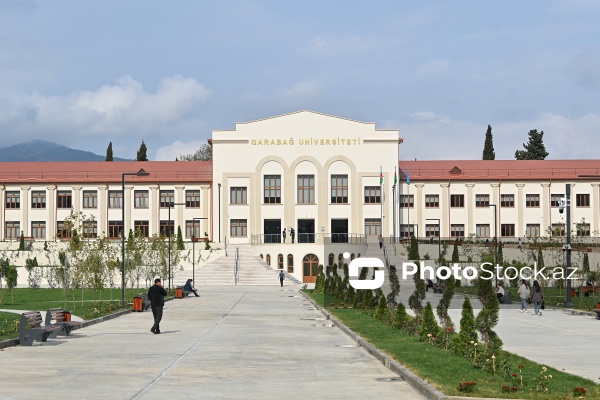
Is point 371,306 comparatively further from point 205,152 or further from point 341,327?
point 205,152

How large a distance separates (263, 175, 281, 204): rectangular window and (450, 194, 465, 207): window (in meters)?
18.8

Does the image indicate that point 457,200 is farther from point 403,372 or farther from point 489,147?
point 403,372

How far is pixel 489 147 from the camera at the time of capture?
114938 millimetres

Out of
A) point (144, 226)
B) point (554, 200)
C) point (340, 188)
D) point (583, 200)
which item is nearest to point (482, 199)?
point (554, 200)

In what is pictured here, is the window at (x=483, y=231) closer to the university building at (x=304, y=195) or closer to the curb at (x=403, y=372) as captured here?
the university building at (x=304, y=195)

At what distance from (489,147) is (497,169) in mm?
12991

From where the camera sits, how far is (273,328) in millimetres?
29828

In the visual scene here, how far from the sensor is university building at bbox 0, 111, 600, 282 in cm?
9781

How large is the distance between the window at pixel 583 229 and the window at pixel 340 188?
23757 mm

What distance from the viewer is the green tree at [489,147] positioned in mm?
114500

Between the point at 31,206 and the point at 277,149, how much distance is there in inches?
1062

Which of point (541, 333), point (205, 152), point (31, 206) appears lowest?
point (541, 333)

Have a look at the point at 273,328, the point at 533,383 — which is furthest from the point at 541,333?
the point at 533,383

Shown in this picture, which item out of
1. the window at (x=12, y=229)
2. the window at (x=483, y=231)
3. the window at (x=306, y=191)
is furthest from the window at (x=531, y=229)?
the window at (x=12, y=229)
